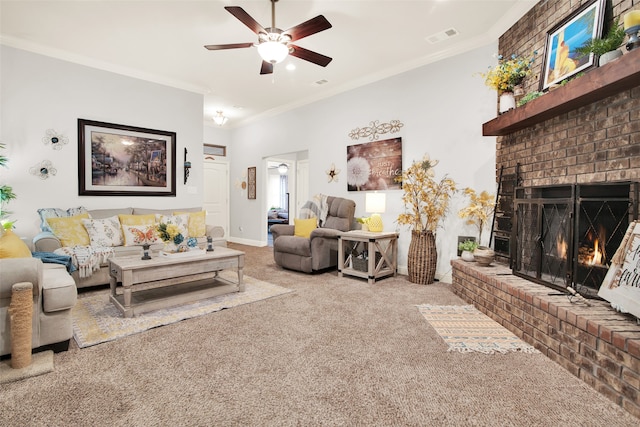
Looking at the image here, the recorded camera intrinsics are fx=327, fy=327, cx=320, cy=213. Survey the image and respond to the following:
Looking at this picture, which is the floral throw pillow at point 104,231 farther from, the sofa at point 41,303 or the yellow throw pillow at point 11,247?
the sofa at point 41,303

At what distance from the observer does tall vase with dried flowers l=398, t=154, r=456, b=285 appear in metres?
3.93

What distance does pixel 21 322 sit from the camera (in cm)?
191

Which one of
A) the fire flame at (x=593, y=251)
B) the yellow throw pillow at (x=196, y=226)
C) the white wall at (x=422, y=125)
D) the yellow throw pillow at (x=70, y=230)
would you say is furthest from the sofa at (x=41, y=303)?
the white wall at (x=422, y=125)

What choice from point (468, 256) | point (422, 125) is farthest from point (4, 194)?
point (468, 256)

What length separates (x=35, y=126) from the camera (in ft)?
13.2

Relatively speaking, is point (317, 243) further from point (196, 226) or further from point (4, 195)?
point (4, 195)

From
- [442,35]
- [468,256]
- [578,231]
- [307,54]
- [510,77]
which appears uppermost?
[442,35]

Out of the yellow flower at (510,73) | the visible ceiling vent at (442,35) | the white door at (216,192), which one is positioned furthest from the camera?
the white door at (216,192)

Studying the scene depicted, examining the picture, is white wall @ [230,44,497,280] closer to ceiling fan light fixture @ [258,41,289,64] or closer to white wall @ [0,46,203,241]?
ceiling fan light fixture @ [258,41,289,64]

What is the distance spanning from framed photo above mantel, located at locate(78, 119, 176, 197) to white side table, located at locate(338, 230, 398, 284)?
2941 millimetres

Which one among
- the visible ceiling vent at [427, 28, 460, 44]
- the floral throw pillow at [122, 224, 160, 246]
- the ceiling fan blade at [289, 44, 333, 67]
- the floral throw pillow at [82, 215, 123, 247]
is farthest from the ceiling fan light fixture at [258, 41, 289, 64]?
the floral throw pillow at [82, 215, 123, 247]

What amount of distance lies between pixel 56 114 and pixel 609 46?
5591mm

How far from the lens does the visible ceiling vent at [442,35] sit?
357 cm

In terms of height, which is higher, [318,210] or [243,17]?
[243,17]
